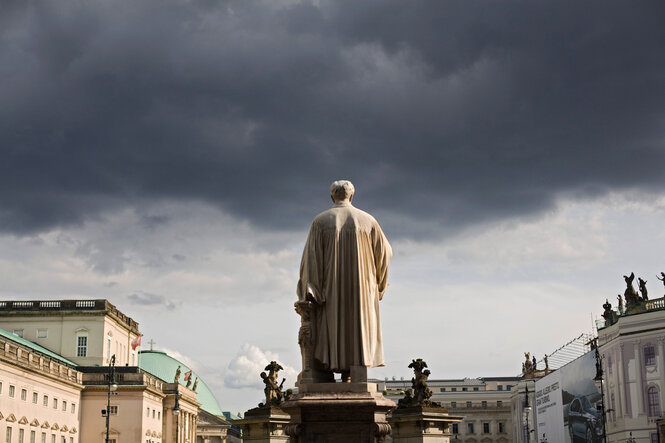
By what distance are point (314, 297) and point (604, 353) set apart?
71303 mm

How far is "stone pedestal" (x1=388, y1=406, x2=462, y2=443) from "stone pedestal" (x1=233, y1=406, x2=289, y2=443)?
3.90m

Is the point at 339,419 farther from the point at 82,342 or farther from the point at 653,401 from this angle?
the point at 82,342

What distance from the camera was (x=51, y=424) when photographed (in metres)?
69.6

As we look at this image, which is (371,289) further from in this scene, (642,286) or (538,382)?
(538,382)

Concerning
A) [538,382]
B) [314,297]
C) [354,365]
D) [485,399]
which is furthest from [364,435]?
[485,399]

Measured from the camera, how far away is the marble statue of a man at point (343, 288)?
12164 mm

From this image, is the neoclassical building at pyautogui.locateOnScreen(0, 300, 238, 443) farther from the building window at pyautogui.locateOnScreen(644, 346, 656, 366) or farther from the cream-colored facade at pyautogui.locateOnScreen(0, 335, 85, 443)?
the building window at pyautogui.locateOnScreen(644, 346, 656, 366)

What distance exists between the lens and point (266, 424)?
28156 millimetres

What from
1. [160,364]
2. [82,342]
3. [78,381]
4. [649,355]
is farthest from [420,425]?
[160,364]

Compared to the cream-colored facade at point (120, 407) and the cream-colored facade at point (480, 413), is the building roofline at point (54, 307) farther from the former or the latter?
the cream-colored facade at point (480, 413)

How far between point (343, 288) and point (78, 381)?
69.8 m

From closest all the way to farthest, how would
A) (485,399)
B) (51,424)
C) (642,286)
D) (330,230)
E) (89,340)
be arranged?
1. (330,230)
2. (51,424)
3. (642,286)
4. (89,340)
5. (485,399)

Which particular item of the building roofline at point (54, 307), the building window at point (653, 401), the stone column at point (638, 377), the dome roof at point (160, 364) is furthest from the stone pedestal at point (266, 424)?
→ the dome roof at point (160, 364)

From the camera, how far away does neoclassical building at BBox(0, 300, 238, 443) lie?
6475cm
